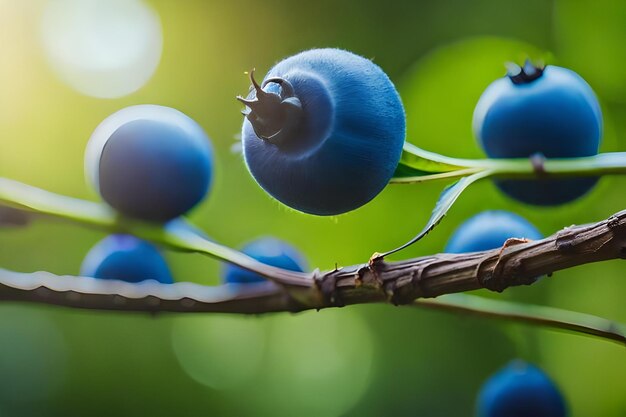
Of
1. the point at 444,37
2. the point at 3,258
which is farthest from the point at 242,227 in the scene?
the point at 3,258

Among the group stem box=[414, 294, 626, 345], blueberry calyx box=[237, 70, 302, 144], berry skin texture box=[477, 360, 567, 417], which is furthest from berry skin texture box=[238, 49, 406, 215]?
berry skin texture box=[477, 360, 567, 417]

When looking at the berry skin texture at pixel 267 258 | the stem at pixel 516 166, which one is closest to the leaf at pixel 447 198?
the stem at pixel 516 166

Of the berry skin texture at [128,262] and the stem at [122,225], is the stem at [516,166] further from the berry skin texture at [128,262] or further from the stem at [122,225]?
the berry skin texture at [128,262]

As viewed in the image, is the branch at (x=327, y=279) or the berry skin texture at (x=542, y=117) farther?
the berry skin texture at (x=542, y=117)

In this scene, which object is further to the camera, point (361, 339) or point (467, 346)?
point (361, 339)

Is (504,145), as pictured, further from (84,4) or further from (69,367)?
(84,4)

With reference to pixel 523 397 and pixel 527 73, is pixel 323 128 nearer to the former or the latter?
pixel 527 73
